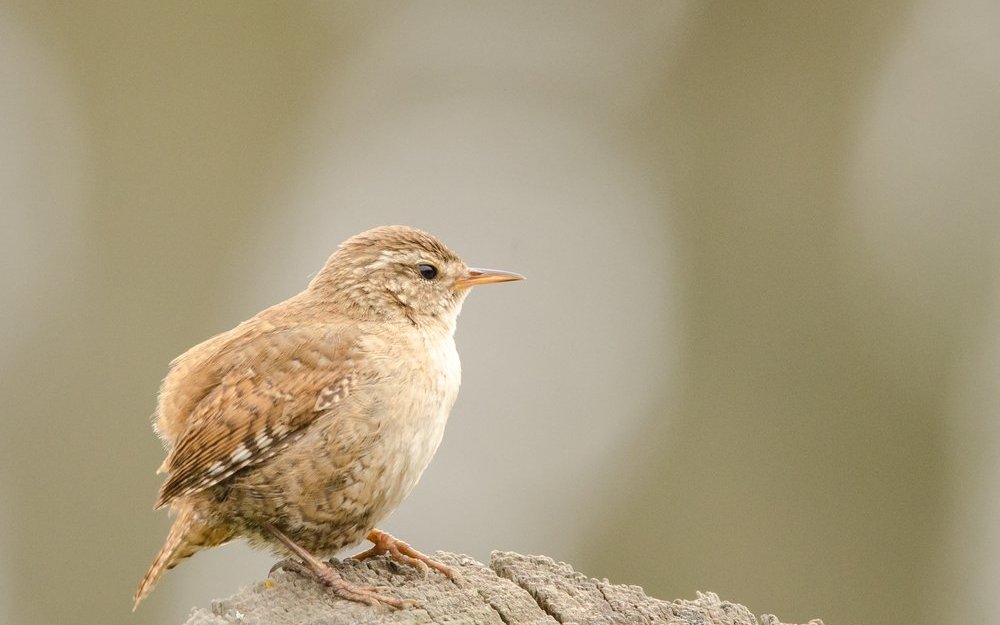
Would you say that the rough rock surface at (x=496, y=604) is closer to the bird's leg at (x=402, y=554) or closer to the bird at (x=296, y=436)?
the bird's leg at (x=402, y=554)

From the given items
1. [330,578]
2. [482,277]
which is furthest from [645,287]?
[330,578]

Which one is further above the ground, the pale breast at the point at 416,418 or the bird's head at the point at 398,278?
the bird's head at the point at 398,278

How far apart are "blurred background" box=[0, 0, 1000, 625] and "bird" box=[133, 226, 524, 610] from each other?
3096 millimetres

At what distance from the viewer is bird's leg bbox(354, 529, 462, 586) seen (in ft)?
11.6

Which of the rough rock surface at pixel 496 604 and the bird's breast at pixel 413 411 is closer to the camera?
the rough rock surface at pixel 496 604

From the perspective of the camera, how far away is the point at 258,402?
13.2ft

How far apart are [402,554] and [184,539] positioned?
0.71 m

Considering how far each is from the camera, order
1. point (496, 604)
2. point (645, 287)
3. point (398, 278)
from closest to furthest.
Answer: point (496, 604) → point (398, 278) → point (645, 287)

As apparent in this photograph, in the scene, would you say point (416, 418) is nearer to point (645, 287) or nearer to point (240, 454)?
point (240, 454)

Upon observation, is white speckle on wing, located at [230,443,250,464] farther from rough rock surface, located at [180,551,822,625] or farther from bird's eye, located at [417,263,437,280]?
bird's eye, located at [417,263,437,280]

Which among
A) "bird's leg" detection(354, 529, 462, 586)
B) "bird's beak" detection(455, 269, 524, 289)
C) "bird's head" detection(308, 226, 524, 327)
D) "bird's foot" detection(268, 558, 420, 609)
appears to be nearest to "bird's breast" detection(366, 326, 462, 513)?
"bird's leg" detection(354, 529, 462, 586)

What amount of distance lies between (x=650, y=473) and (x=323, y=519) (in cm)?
438

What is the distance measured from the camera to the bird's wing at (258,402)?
390cm

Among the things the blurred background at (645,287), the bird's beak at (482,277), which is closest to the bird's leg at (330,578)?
the bird's beak at (482,277)
